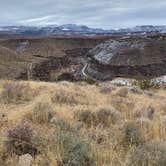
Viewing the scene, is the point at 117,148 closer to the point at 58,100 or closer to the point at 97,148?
the point at 97,148

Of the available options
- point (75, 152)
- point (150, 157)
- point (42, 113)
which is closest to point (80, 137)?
point (75, 152)

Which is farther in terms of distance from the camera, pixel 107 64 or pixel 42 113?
pixel 107 64

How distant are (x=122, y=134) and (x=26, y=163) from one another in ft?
6.25

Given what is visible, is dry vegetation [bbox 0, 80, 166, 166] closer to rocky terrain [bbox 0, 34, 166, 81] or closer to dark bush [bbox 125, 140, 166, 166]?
dark bush [bbox 125, 140, 166, 166]

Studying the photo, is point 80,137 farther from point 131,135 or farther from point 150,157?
point 150,157

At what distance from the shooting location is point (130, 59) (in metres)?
54.0

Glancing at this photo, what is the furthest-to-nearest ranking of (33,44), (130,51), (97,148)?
(33,44) → (130,51) → (97,148)

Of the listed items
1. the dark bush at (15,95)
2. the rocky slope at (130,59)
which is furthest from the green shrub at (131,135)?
the rocky slope at (130,59)

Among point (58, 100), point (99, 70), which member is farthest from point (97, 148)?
point (99, 70)

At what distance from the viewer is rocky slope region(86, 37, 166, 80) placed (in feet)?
160

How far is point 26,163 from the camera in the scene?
465 centimetres

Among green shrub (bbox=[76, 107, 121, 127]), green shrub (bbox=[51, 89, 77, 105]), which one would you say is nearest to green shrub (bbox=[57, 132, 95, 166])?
green shrub (bbox=[76, 107, 121, 127])

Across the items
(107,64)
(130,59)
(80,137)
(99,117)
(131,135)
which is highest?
(80,137)

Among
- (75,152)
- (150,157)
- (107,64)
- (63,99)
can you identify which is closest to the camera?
(150,157)
